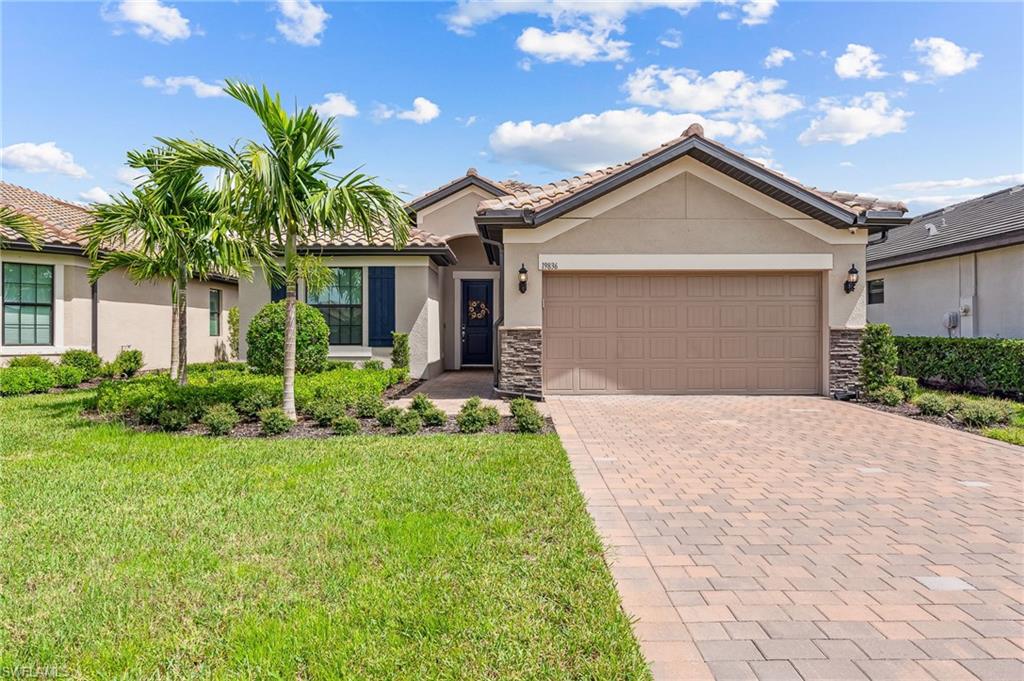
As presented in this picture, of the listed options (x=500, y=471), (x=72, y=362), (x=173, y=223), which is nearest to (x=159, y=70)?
(x=173, y=223)

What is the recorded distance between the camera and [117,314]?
47.0 ft

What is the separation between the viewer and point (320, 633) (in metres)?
2.65

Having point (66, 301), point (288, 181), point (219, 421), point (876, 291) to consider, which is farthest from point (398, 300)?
point (876, 291)

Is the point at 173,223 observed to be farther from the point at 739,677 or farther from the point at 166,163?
the point at 739,677

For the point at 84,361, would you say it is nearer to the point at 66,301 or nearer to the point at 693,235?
the point at 66,301

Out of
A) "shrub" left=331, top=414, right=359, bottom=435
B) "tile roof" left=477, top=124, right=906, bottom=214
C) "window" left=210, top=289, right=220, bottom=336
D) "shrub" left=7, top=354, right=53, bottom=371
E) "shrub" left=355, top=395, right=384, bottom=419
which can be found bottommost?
"shrub" left=331, top=414, right=359, bottom=435

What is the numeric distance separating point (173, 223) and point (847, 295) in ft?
41.5

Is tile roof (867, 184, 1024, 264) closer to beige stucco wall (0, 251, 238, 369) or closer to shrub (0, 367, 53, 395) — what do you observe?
shrub (0, 367, 53, 395)

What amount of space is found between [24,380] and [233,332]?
6753 millimetres

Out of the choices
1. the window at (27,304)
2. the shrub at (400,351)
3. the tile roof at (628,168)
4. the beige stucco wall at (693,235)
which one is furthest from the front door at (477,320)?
the window at (27,304)

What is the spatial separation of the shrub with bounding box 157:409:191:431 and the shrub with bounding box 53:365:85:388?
6.83 m

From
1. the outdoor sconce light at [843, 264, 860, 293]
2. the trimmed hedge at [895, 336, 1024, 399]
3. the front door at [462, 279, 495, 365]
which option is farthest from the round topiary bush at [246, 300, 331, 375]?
the trimmed hedge at [895, 336, 1024, 399]

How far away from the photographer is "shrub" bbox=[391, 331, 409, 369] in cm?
1380

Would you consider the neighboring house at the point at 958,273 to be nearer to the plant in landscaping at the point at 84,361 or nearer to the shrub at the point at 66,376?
the shrub at the point at 66,376
